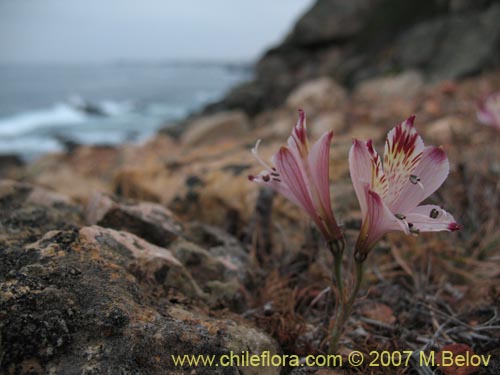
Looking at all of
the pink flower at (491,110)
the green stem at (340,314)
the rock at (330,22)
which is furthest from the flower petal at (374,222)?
the rock at (330,22)

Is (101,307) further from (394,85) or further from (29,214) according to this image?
(394,85)

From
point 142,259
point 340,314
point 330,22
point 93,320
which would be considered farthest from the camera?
point 330,22

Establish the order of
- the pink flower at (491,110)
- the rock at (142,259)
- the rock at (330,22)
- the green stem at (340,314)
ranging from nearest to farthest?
1. the green stem at (340,314)
2. the rock at (142,259)
3. the pink flower at (491,110)
4. the rock at (330,22)

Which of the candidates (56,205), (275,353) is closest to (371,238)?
(275,353)

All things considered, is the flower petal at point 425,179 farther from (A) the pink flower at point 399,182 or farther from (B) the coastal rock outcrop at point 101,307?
(B) the coastal rock outcrop at point 101,307

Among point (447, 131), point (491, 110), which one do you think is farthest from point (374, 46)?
point (491, 110)

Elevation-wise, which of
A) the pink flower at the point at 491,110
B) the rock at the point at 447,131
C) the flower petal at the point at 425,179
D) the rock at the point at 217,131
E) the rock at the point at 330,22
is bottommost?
the rock at the point at 217,131

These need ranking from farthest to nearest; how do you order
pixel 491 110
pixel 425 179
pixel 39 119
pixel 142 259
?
pixel 39 119, pixel 491 110, pixel 142 259, pixel 425 179

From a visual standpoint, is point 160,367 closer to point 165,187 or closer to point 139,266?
point 139,266
